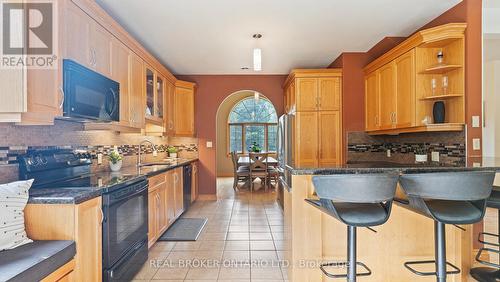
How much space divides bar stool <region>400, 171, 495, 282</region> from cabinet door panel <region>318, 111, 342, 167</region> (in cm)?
270

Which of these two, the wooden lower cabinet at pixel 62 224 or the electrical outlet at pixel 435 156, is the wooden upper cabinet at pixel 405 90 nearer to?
the electrical outlet at pixel 435 156

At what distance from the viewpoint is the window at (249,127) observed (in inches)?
381

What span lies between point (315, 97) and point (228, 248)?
107 inches

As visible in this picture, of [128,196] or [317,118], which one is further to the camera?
[317,118]

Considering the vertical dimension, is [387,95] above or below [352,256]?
above

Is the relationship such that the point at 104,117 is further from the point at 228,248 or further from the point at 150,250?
the point at 228,248

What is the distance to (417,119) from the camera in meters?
2.92

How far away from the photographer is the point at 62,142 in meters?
2.40

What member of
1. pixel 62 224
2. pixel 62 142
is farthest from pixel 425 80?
pixel 62 142

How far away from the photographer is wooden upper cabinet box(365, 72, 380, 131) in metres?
3.74

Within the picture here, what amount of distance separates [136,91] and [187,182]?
5.91 ft

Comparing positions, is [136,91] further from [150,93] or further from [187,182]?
[187,182]

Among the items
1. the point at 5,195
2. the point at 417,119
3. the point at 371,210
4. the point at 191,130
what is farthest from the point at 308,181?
the point at 191,130

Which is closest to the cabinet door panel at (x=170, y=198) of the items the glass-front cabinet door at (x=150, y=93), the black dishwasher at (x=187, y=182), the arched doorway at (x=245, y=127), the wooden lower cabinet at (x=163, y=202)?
the wooden lower cabinet at (x=163, y=202)
